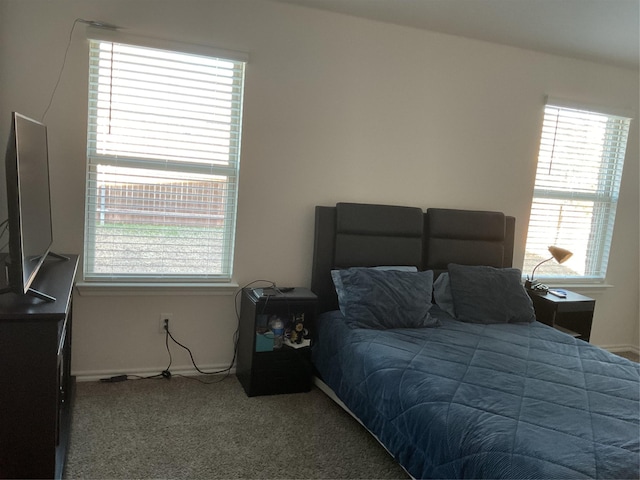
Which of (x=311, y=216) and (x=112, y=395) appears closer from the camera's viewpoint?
(x=112, y=395)

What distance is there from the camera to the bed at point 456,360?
5.49 feet

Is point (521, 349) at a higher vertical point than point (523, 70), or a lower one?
lower

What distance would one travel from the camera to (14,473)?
161 centimetres

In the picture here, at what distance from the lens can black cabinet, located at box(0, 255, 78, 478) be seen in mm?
1541

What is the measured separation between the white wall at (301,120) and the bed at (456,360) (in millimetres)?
253

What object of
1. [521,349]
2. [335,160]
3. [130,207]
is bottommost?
[521,349]

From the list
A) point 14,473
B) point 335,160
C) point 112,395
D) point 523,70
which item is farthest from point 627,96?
point 14,473

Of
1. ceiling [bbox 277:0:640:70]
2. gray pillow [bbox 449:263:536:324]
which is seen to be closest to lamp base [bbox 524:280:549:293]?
gray pillow [bbox 449:263:536:324]

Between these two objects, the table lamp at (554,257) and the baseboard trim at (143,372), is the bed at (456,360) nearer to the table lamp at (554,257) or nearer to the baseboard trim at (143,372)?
the table lamp at (554,257)

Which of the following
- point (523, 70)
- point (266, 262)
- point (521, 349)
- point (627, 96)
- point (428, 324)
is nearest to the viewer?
point (521, 349)

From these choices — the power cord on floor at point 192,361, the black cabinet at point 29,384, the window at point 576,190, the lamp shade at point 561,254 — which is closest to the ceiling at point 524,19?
the window at point 576,190

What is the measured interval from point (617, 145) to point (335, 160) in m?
2.66

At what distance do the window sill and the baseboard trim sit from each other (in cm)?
49

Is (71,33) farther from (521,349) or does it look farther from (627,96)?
(627,96)
